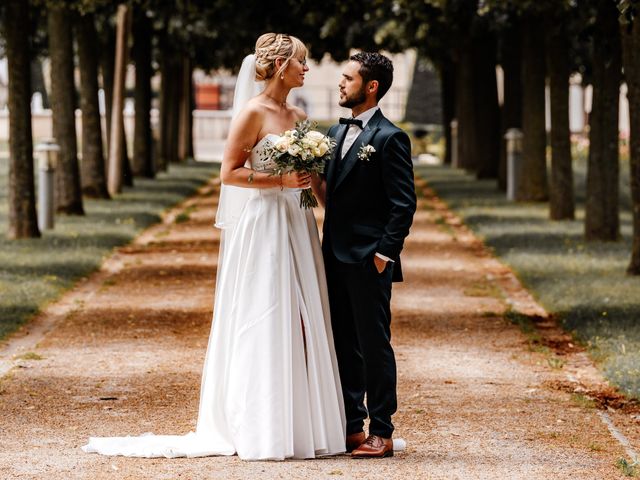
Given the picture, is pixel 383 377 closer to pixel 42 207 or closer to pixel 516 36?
pixel 42 207

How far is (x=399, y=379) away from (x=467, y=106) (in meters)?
25.2

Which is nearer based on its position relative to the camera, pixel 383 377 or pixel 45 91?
pixel 383 377

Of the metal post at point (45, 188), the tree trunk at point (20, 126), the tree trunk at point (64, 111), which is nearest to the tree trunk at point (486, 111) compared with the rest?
the tree trunk at point (64, 111)

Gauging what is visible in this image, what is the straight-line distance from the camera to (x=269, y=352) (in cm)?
707

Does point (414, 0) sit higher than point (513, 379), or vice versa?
point (414, 0)

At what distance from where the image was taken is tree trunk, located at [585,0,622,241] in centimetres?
1764

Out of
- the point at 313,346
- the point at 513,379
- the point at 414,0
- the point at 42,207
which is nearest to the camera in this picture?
the point at 313,346

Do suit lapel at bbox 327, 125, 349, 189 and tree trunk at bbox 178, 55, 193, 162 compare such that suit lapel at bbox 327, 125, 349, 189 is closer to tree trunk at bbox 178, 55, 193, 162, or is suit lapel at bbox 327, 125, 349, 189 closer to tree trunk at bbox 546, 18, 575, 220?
tree trunk at bbox 546, 18, 575, 220

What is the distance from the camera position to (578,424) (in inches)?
319

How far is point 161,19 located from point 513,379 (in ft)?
65.5

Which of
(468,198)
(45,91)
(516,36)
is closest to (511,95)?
(516,36)

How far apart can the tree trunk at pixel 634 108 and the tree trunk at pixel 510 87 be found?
13.3 meters

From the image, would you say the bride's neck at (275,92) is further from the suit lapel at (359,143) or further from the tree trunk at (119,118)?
the tree trunk at (119,118)

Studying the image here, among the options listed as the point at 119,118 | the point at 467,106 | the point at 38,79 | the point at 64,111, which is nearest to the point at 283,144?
the point at 64,111
